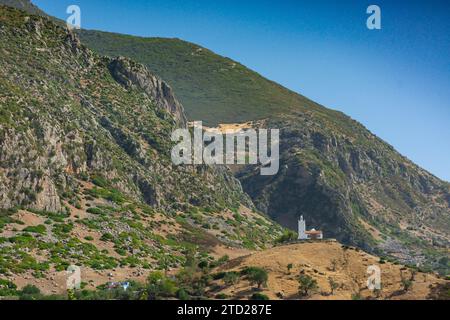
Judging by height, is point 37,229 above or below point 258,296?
above

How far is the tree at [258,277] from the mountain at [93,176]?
66.3 ft

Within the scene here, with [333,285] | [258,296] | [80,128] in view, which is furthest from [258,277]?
[80,128]

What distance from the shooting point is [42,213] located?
10475cm

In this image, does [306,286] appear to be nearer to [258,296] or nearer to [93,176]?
[258,296]

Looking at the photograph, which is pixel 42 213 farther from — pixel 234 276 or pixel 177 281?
pixel 234 276

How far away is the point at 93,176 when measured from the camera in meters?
129

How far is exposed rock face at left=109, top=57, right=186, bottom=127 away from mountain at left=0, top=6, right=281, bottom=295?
0.98 feet

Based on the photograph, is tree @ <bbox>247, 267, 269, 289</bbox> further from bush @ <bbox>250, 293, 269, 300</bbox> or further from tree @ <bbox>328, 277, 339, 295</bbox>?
tree @ <bbox>328, 277, 339, 295</bbox>

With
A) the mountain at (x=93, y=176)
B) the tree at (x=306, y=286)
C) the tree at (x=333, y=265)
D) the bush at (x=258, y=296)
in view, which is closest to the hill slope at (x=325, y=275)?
Result: the tree at (x=333, y=265)

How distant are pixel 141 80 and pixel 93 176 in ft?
185

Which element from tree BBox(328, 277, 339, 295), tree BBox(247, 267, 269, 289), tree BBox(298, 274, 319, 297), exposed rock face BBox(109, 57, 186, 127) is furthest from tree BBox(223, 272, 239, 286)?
exposed rock face BBox(109, 57, 186, 127)

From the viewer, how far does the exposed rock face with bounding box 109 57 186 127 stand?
177000 mm
